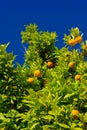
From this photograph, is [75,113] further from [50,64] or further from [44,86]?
[50,64]

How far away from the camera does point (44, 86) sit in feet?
33.2

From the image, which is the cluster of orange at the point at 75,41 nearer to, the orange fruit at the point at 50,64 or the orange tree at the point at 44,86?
the orange tree at the point at 44,86

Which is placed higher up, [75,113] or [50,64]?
[50,64]

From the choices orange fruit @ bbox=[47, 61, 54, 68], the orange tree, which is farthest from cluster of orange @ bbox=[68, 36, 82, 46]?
orange fruit @ bbox=[47, 61, 54, 68]

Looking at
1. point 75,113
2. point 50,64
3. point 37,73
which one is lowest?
point 75,113

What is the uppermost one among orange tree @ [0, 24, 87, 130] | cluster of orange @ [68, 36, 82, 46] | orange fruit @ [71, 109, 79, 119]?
cluster of orange @ [68, 36, 82, 46]

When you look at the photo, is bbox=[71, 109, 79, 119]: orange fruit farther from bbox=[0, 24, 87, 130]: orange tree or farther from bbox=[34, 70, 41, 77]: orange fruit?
bbox=[34, 70, 41, 77]: orange fruit

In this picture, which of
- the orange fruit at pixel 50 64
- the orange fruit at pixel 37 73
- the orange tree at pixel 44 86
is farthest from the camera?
the orange fruit at pixel 50 64

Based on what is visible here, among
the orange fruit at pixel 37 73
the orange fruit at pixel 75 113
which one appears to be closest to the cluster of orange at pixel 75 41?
the orange fruit at pixel 37 73

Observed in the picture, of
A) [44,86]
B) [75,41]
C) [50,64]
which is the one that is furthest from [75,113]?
[75,41]

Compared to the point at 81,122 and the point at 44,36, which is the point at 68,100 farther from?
the point at 44,36

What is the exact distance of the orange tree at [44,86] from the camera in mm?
7809

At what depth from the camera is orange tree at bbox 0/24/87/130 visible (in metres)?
7.81

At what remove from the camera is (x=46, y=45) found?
11523mm
